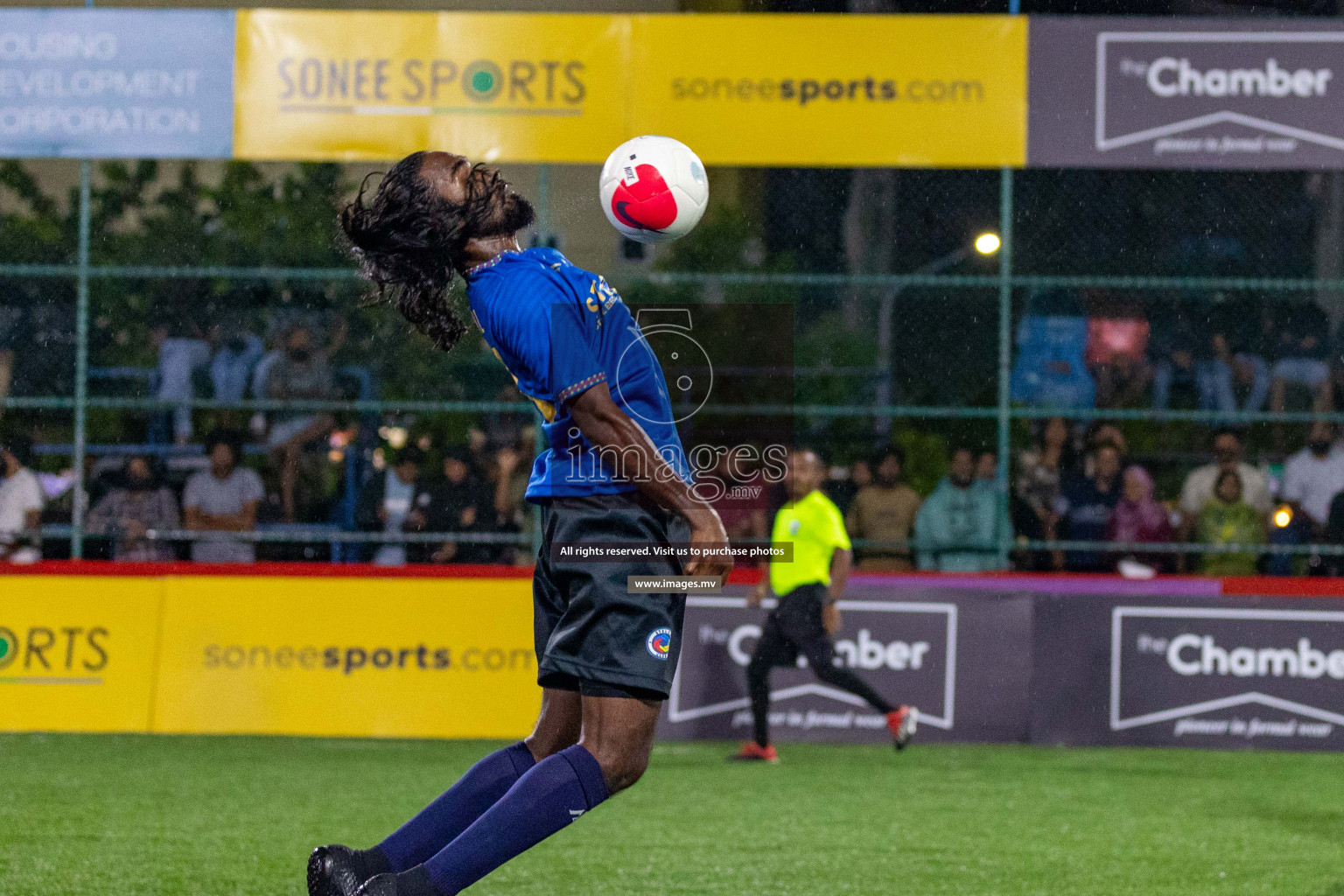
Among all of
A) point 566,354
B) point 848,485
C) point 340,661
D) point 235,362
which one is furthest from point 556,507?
point 235,362

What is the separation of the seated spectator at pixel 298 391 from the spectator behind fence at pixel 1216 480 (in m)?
6.13

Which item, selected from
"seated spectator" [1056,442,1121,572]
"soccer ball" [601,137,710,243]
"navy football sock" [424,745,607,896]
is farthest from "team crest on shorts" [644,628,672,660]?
"seated spectator" [1056,442,1121,572]

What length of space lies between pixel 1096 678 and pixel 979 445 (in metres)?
1.82

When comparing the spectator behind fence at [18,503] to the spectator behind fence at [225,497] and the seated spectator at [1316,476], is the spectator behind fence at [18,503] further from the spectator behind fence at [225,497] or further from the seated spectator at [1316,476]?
the seated spectator at [1316,476]

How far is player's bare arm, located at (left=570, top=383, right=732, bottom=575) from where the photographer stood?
3.52 m

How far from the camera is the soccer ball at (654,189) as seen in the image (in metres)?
4.70

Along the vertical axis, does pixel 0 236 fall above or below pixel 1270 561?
above

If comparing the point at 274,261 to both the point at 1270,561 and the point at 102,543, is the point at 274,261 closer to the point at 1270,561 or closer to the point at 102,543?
the point at 102,543

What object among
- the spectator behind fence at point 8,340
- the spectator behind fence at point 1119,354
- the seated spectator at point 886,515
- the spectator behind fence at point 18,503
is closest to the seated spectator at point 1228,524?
the spectator behind fence at point 1119,354

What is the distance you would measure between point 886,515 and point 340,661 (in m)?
3.93

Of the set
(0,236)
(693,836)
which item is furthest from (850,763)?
(0,236)

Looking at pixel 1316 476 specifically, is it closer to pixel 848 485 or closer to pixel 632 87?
pixel 848 485

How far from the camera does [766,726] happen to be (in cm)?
909

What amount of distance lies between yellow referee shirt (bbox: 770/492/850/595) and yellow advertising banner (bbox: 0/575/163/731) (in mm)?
4090
